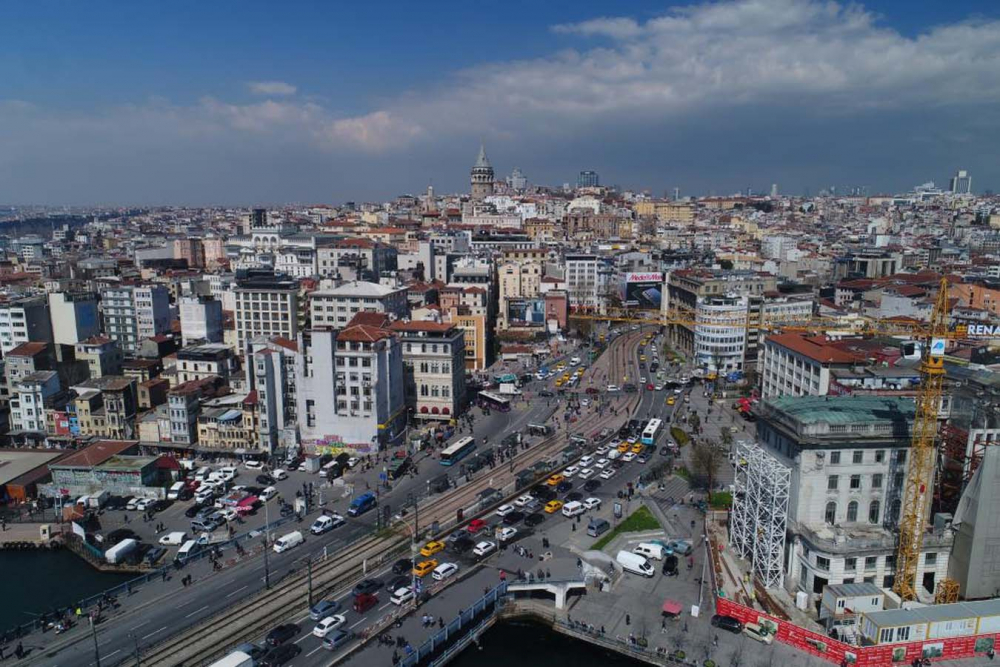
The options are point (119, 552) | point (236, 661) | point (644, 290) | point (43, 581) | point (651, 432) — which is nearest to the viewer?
point (236, 661)

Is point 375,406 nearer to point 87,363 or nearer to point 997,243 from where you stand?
point 87,363

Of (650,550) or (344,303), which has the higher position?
(344,303)

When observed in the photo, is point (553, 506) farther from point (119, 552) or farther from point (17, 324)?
point (17, 324)

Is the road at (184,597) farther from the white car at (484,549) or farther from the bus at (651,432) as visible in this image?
the bus at (651,432)

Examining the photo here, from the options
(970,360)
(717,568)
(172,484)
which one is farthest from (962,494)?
(172,484)

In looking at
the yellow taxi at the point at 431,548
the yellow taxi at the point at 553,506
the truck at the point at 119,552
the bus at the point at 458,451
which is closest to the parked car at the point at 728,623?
the yellow taxi at the point at 553,506

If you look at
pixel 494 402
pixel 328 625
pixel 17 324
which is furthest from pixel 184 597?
pixel 17 324
